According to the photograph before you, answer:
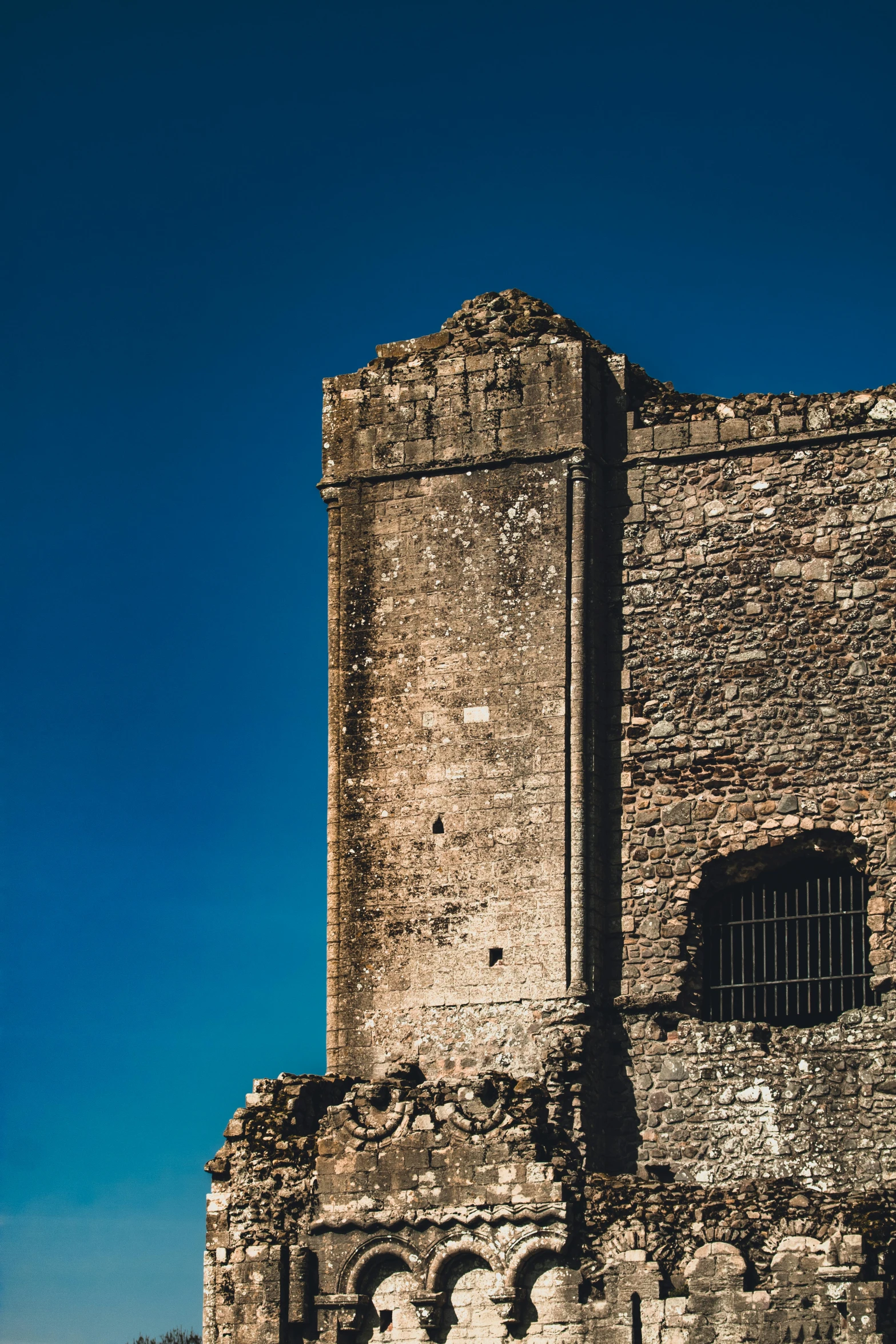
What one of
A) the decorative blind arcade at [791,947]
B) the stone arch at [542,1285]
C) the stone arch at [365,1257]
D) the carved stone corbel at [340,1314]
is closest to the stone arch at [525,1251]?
the stone arch at [542,1285]

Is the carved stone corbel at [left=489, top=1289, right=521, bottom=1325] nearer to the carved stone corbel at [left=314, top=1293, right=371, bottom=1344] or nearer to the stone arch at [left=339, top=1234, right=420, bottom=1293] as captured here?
the stone arch at [left=339, top=1234, right=420, bottom=1293]

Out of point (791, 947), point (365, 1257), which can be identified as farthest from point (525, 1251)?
point (791, 947)

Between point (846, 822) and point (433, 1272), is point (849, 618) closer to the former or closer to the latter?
point (846, 822)

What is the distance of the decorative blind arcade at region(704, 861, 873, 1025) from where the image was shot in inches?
923

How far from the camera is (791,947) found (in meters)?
23.8

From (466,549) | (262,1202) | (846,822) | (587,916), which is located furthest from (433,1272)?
(466,549)

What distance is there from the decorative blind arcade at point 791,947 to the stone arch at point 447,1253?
3.27 metres

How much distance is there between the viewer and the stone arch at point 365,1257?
22.5m

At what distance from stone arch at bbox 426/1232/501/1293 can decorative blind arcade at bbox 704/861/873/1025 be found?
3.27 meters

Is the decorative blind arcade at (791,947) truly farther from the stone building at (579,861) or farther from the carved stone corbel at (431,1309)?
the carved stone corbel at (431,1309)

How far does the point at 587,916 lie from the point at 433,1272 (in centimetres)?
355

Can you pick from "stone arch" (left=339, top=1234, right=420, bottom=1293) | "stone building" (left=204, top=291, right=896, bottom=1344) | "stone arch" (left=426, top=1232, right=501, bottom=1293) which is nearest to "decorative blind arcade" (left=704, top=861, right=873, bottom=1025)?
A: "stone building" (left=204, top=291, right=896, bottom=1344)

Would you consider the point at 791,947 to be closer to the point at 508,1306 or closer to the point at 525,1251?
the point at 525,1251

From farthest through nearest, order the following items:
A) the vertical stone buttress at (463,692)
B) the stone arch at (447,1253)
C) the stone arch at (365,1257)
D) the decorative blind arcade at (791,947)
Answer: the vertical stone buttress at (463,692) → the decorative blind arcade at (791,947) → the stone arch at (365,1257) → the stone arch at (447,1253)
